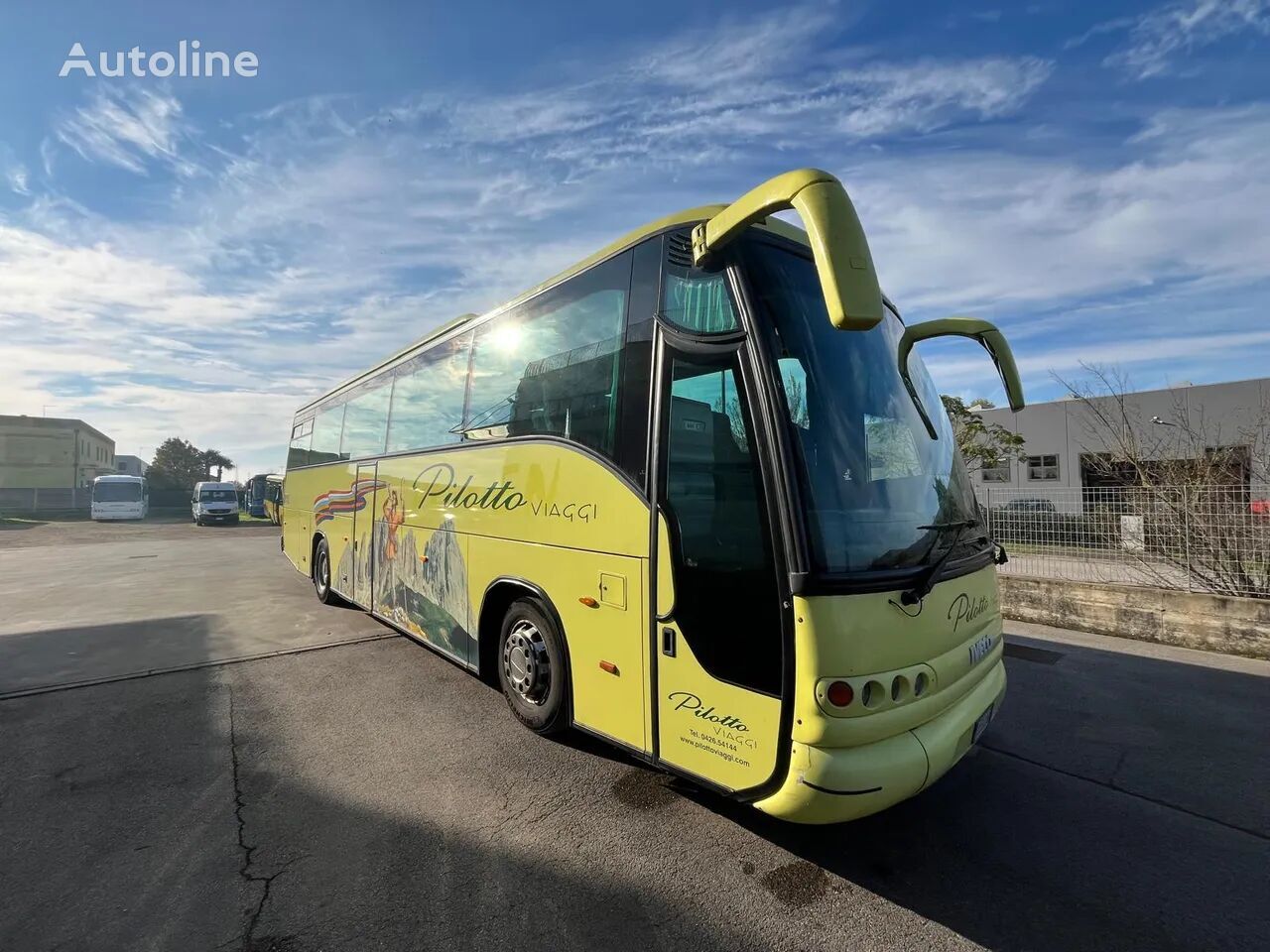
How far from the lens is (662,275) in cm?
337

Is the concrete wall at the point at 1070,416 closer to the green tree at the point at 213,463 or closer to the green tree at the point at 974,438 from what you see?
the green tree at the point at 974,438

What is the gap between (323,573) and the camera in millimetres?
9336

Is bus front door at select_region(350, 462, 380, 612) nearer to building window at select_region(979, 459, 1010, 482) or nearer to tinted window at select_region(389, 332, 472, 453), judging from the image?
tinted window at select_region(389, 332, 472, 453)

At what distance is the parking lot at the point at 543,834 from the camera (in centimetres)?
251

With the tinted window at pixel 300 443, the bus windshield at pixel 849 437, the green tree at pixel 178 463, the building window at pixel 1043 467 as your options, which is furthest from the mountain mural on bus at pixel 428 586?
the green tree at pixel 178 463

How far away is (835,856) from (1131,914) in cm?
119

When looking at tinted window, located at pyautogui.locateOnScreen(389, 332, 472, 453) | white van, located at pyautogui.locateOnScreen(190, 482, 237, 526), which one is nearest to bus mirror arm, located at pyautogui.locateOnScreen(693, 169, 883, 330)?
tinted window, located at pyautogui.locateOnScreen(389, 332, 472, 453)

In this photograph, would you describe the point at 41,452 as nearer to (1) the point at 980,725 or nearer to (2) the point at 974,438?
(2) the point at 974,438

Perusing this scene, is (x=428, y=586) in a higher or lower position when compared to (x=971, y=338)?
lower

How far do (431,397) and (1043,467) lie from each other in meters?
34.8

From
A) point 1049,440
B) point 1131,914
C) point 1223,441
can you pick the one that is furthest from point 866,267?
point 1049,440

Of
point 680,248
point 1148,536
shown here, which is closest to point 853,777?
point 680,248

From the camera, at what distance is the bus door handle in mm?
3037

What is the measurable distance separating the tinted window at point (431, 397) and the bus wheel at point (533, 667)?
71.4 inches
